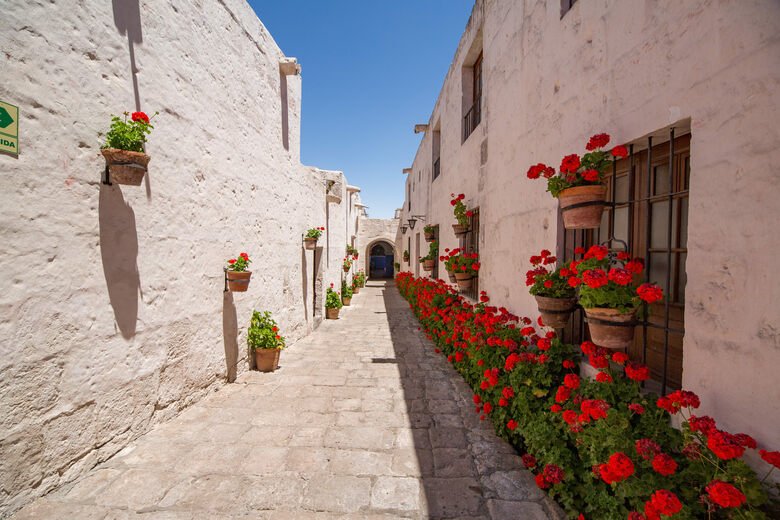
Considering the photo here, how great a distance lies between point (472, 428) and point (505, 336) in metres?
0.93

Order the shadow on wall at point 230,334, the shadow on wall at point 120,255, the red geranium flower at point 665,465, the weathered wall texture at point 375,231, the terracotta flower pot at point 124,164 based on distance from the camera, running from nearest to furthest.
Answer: the red geranium flower at point 665,465 < the terracotta flower pot at point 124,164 < the shadow on wall at point 120,255 < the shadow on wall at point 230,334 < the weathered wall texture at point 375,231

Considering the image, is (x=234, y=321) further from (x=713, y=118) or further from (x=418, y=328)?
(x=713, y=118)

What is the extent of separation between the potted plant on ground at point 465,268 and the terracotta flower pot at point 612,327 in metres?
3.08

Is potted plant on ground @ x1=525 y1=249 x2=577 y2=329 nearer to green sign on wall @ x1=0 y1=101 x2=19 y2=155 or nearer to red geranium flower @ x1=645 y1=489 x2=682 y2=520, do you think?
red geranium flower @ x1=645 y1=489 x2=682 y2=520

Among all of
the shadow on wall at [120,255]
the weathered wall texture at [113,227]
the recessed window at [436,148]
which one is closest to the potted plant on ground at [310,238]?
the weathered wall texture at [113,227]

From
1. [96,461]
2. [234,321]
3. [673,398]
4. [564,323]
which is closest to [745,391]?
[673,398]

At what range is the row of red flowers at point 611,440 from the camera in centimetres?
133

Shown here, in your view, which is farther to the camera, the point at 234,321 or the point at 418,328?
the point at 418,328

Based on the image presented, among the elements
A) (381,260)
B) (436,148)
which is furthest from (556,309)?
(381,260)

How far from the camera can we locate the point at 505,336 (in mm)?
3357

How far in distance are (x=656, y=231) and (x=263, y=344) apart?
4582 millimetres

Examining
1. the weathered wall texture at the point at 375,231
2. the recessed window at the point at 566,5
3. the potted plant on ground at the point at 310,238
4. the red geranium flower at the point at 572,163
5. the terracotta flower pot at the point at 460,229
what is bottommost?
the potted plant on ground at the point at 310,238

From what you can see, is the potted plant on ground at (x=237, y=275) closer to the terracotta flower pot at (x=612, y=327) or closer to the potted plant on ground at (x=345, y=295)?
the terracotta flower pot at (x=612, y=327)

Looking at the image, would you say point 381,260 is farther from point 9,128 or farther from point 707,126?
point 707,126
